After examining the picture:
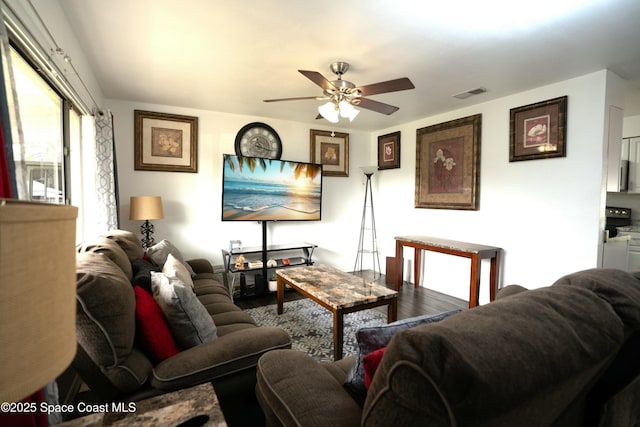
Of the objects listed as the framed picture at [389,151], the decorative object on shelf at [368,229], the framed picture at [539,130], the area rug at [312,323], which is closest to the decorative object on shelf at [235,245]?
the area rug at [312,323]

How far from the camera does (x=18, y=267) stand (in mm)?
348

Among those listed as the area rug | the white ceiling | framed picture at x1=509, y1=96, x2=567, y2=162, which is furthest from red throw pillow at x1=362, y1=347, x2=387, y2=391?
framed picture at x1=509, y1=96, x2=567, y2=162

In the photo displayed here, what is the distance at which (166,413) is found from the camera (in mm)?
929

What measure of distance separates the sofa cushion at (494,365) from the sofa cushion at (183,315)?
1.05 meters

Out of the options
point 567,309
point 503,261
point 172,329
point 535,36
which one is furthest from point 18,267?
point 503,261

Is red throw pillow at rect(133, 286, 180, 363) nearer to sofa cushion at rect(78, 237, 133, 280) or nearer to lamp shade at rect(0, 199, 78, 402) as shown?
sofa cushion at rect(78, 237, 133, 280)

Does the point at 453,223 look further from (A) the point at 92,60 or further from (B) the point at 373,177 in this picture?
(A) the point at 92,60

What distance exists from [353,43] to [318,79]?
1.31 feet

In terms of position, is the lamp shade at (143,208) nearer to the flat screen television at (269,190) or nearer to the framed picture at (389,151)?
the flat screen television at (269,190)

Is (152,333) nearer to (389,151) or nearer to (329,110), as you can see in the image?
(329,110)

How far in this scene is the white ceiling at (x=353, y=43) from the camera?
1.82 m

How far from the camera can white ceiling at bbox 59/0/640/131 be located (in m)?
1.82

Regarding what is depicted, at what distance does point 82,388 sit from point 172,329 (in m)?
1.23

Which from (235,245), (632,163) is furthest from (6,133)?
(632,163)
